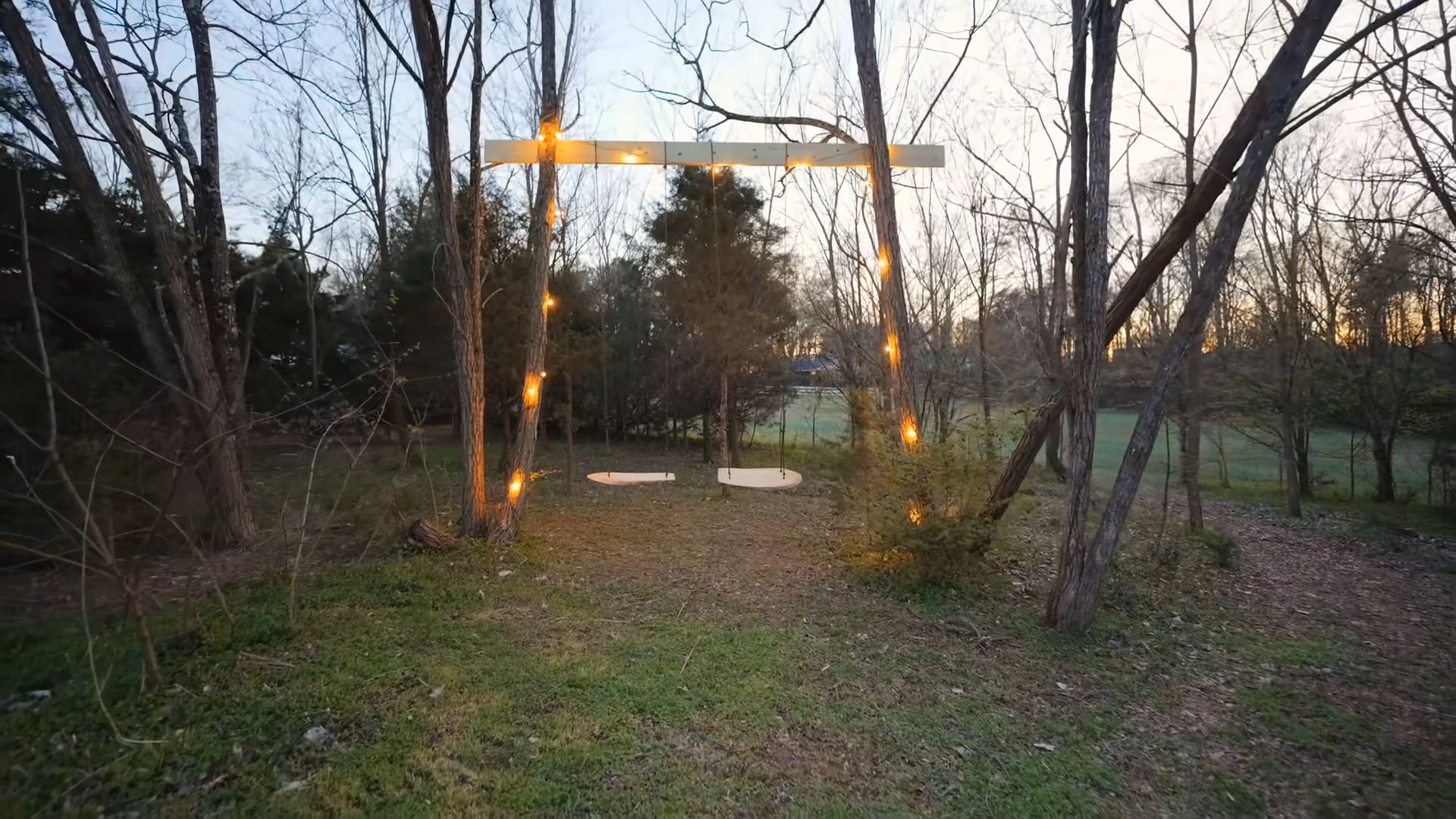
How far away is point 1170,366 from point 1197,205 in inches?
45.0

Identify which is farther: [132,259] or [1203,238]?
[1203,238]

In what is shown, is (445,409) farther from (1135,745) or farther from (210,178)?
(1135,745)

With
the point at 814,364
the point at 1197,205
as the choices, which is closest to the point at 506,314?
the point at 814,364

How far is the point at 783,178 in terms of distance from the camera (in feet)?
20.0

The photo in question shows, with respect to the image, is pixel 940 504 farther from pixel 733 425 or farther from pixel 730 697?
pixel 733 425

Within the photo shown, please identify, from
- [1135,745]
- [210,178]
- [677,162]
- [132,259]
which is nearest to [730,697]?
[1135,745]

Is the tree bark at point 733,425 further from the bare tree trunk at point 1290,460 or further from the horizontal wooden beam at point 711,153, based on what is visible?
the bare tree trunk at point 1290,460

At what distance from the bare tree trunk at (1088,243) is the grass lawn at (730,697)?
85 centimetres

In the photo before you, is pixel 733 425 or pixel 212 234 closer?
pixel 212 234

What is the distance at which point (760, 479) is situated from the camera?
20.5 feet

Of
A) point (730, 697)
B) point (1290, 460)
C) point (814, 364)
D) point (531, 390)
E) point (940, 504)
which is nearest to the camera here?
point (730, 697)

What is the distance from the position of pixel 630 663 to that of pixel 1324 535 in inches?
345

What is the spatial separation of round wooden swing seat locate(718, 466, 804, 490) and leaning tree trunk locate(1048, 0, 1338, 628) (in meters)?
2.45

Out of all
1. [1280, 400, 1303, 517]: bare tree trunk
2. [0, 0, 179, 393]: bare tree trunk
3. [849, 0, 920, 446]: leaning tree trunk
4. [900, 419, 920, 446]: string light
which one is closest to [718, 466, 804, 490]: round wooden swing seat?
[900, 419, 920, 446]: string light
